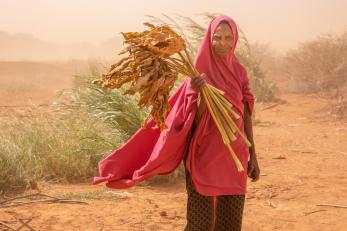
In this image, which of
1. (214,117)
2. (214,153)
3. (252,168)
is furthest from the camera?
(252,168)

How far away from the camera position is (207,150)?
3.09 metres

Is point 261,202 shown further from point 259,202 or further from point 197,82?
point 197,82

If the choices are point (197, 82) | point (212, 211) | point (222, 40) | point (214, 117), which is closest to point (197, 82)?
point (197, 82)

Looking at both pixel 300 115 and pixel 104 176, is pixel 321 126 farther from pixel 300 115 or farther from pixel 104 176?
pixel 104 176

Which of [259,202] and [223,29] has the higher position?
[223,29]

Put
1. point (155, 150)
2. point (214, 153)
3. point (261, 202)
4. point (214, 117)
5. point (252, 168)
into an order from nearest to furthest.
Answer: point (214, 117)
point (214, 153)
point (155, 150)
point (252, 168)
point (261, 202)

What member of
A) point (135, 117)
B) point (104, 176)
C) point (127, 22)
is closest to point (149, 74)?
point (104, 176)

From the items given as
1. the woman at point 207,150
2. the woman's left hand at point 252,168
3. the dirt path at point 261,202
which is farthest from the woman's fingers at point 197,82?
the dirt path at point 261,202

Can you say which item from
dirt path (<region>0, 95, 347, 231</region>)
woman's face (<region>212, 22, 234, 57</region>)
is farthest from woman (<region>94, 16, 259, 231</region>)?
dirt path (<region>0, 95, 347, 231</region>)

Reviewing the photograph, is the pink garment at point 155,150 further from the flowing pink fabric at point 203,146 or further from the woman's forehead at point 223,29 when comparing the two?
the woman's forehead at point 223,29

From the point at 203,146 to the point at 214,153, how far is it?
0.07m

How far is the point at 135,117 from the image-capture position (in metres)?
6.28

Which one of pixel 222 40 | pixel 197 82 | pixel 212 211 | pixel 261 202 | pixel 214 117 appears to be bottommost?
pixel 261 202

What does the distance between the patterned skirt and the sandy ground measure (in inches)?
52.9
